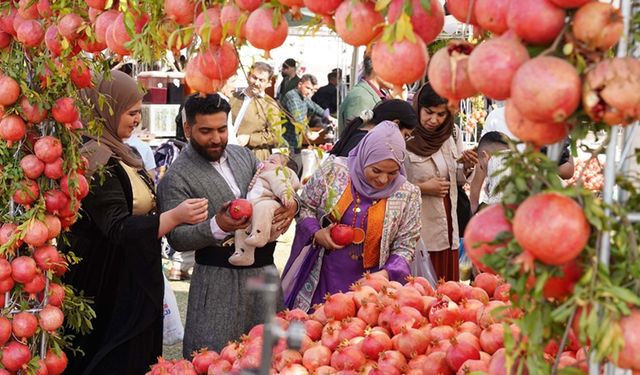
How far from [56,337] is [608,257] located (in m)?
2.25

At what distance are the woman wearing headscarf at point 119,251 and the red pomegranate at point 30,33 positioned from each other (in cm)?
80

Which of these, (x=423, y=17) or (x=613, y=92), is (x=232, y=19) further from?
(x=613, y=92)

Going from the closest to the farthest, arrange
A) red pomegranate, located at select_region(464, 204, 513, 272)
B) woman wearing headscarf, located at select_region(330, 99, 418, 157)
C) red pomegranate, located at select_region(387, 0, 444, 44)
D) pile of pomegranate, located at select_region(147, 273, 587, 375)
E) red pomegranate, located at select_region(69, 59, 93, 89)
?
red pomegranate, located at select_region(464, 204, 513, 272) → red pomegranate, located at select_region(387, 0, 444, 44) → pile of pomegranate, located at select_region(147, 273, 587, 375) → red pomegranate, located at select_region(69, 59, 93, 89) → woman wearing headscarf, located at select_region(330, 99, 418, 157)

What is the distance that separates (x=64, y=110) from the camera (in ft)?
9.28

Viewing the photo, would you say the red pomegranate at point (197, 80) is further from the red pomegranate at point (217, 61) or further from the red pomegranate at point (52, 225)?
the red pomegranate at point (52, 225)

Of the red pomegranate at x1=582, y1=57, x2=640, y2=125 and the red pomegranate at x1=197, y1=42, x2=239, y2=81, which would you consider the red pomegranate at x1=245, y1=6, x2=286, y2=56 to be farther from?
the red pomegranate at x1=582, y1=57, x2=640, y2=125

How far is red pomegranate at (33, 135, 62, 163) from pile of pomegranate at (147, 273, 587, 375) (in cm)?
81

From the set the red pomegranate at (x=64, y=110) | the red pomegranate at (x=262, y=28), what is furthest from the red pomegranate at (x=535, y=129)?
the red pomegranate at (x=64, y=110)

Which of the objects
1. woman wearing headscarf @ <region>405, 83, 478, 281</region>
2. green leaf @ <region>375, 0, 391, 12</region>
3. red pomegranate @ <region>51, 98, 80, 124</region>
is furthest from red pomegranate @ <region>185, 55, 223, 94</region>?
woman wearing headscarf @ <region>405, 83, 478, 281</region>

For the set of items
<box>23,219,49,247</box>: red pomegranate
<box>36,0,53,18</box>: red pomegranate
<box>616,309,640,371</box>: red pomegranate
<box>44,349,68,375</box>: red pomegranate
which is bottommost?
<box>44,349,68,375</box>: red pomegranate

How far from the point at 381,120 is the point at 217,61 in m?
2.82

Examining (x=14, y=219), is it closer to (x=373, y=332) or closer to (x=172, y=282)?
(x=373, y=332)

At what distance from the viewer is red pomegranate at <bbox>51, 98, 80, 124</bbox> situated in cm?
283

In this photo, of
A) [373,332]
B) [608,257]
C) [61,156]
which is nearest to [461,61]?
[608,257]
